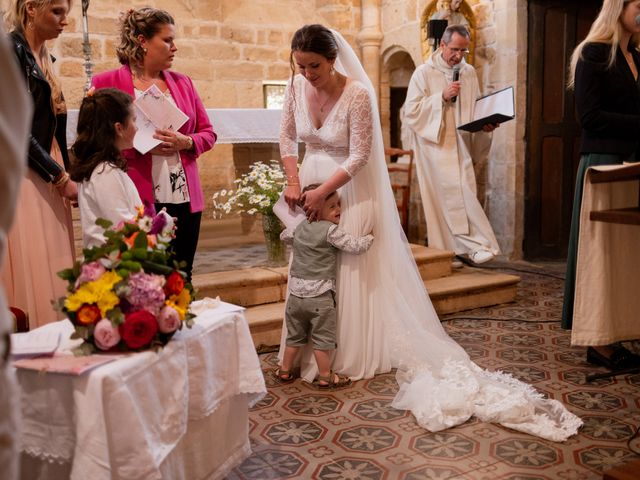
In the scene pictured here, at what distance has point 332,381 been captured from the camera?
3375 mm

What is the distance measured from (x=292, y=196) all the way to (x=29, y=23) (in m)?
1.47

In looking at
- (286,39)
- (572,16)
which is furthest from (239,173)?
(572,16)

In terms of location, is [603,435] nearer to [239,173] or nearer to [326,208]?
[326,208]

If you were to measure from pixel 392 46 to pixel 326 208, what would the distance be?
5.13 metres

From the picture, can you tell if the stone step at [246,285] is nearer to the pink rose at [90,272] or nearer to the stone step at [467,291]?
the stone step at [467,291]

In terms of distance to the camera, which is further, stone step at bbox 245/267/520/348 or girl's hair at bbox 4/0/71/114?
stone step at bbox 245/267/520/348

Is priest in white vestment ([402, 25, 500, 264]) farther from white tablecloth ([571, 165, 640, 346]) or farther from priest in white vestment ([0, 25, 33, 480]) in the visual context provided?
priest in white vestment ([0, 25, 33, 480])

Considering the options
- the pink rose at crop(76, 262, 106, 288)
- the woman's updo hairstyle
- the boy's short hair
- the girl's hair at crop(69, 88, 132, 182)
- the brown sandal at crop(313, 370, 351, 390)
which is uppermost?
the woman's updo hairstyle

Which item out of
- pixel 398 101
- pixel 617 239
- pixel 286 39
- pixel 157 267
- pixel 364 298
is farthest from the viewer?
pixel 398 101

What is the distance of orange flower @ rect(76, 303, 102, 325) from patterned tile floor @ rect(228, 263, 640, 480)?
97cm

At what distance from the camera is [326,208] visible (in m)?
3.38

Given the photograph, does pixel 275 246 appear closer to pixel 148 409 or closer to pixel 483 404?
pixel 483 404

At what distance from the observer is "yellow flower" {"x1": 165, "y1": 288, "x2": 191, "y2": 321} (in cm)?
201

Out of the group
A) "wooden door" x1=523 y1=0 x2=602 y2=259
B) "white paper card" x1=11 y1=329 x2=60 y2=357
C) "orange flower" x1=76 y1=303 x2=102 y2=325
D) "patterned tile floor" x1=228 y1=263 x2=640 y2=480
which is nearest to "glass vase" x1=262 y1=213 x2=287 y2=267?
"patterned tile floor" x1=228 y1=263 x2=640 y2=480
